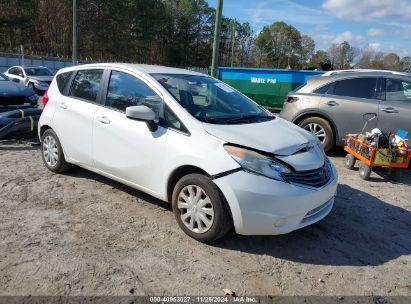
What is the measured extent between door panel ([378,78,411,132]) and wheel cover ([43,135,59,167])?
5.54 metres

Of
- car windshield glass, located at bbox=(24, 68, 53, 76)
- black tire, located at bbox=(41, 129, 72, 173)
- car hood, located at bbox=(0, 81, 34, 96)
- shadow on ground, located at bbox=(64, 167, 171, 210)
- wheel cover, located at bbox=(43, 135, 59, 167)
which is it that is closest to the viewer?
shadow on ground, located at bbox=(64, 167, 171, 210)

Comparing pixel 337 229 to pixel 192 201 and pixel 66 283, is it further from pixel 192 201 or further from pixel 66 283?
pixel 66 283

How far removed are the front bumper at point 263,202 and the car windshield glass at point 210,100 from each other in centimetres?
85

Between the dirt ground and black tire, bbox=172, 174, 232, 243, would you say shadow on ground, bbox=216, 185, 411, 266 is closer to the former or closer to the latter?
the dirt ground

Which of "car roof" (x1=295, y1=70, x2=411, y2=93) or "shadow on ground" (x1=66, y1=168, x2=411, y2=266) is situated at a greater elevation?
"car roof" (x1=295, y1=70, x2=411, y2=93)

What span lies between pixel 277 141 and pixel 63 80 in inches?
132

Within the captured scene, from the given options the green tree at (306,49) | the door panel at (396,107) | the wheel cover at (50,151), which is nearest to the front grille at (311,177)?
the wheel cover at (50,151)

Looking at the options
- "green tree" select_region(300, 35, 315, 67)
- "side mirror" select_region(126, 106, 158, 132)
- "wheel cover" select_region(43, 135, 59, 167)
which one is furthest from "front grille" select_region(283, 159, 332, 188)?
"green tree" select_region(300, 35, 315, 67)

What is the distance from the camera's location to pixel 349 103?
24.1 feet

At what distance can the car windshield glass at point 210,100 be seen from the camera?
420 cm

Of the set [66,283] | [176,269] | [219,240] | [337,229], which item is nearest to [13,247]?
[66,283]

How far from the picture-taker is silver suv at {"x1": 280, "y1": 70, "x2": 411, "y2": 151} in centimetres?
698

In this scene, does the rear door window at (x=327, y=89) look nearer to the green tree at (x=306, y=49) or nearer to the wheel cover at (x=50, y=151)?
the wheel cover at (x=50, y=151)

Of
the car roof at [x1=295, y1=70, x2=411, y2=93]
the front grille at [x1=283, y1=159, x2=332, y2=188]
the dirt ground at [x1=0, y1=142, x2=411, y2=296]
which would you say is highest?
the car roof at [x1=295, y1=70, x2=411, y2=93]
